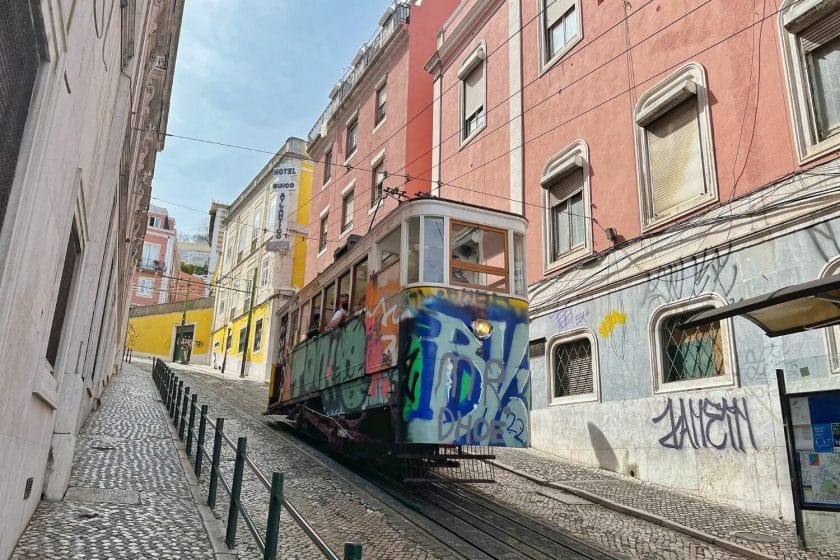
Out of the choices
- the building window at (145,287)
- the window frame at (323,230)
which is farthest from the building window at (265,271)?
the building window at (145,287)

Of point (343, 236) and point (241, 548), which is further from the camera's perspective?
point (343, 236)

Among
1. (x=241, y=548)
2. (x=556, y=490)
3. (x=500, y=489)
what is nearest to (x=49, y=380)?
(x=241, y=548)

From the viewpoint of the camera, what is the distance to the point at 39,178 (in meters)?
3.25

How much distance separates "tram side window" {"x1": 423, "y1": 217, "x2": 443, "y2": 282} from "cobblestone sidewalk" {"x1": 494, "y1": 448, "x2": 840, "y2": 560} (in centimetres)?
355

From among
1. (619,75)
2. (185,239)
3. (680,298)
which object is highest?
(185,239)

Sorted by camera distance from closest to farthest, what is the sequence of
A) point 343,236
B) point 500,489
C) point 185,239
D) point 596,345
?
point 500,489 → point 596,345 → point 343,236 → point 185,239

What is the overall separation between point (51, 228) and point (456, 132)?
1342 centimetres

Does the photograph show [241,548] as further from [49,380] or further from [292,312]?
[292,312]

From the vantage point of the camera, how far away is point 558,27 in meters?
12.9

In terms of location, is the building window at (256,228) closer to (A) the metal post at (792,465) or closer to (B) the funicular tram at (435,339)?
(B) the funicular tram at (435,339)

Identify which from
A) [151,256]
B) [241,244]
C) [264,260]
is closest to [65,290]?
[264,260]

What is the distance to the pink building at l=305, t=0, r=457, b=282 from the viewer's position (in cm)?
1912

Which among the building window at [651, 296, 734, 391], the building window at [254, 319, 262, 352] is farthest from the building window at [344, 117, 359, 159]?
the building window at [651, 296, 734, 391]

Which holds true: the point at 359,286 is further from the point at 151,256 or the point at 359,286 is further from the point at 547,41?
the point at 151,256
